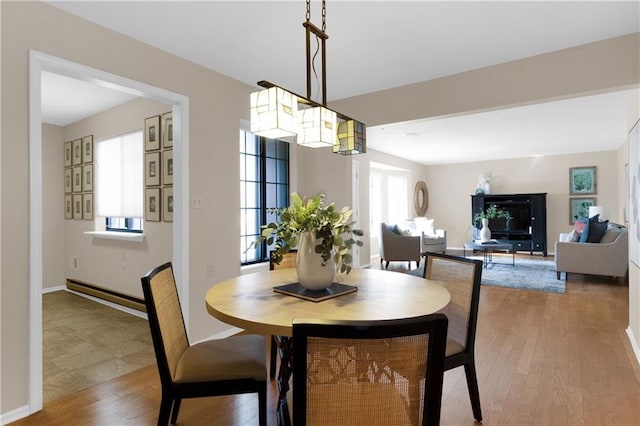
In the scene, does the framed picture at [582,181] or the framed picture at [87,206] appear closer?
the framed picture at [87,206]

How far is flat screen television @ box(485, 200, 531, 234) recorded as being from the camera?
27.6ft

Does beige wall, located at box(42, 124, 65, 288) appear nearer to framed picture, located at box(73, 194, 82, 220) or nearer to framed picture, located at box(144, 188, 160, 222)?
framed picture, located at box(73, 194, 82, 220)

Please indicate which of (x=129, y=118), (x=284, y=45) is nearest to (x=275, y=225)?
(x=284, y=45)

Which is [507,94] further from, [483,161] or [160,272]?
[483,161]

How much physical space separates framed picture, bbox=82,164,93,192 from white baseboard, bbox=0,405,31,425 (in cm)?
327

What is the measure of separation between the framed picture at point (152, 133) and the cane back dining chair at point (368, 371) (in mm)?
3435

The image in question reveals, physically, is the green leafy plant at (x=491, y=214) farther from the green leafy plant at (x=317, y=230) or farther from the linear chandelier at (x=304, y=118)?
the green leafy plant at (x=317, y=230)

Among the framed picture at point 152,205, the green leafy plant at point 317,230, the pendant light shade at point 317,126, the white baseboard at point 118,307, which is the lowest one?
the white baseboard at point 118,307

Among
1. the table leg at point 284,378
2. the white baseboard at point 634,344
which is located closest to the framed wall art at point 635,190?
the white baseboard at point 634,344

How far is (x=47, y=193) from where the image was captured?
16.2ft

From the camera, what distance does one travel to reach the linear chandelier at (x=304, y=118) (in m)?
1.57

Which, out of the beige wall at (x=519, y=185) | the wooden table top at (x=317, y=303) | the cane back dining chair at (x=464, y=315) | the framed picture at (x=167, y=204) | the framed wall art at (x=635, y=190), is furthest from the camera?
the beige wall at (x=519, y=185)

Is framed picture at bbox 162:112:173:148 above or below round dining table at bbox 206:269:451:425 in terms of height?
above

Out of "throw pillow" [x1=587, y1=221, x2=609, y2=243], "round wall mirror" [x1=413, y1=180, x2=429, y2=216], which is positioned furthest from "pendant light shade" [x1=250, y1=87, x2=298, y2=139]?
"round wall mirror" [x1=413, y1=180, x2=429, y2=216]
